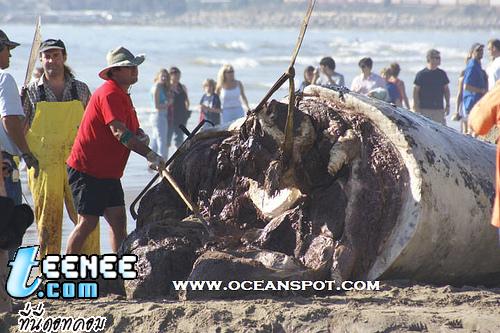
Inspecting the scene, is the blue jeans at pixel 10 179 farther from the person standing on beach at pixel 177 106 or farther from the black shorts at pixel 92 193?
the person standing on beach at pixel 177 106

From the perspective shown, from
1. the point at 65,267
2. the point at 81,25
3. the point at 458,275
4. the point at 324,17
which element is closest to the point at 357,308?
the point at 458,275

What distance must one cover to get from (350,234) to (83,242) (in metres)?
1.88

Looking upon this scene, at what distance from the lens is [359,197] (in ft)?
25.1

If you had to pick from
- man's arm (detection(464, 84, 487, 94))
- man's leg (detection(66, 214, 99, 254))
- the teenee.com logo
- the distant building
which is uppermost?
the distant building

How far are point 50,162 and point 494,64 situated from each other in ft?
27.2

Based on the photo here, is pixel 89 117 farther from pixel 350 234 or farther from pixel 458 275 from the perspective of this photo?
pixel 458 275

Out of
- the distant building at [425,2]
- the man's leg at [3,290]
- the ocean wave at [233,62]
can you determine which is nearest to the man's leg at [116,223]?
the man's leg at [3,290]

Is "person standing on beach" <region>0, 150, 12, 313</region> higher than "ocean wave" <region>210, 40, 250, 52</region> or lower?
higher

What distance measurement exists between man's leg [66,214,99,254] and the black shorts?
1.8 inches

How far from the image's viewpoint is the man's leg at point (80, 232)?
823cm

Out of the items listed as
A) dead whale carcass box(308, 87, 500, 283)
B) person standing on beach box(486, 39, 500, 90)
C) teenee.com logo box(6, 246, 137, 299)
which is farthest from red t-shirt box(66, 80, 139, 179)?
person standing on beach box(486, 39, 500, 90)

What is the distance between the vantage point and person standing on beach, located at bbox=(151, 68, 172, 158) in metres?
18.2

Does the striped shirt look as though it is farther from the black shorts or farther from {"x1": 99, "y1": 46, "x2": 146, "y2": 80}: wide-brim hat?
the black shorts

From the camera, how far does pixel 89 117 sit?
8.27 metres
